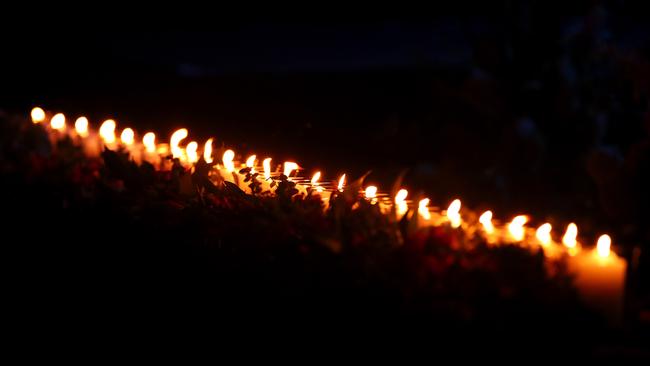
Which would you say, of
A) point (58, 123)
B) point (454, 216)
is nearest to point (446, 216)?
point (454, 216)

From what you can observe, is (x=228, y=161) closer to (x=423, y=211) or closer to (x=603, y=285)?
(x=423, y=211)

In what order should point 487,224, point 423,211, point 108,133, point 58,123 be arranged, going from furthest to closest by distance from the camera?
point 58,123 → point 108,133 → point 423,211 → point 487,224

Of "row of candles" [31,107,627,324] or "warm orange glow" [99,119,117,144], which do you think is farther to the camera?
"warm orange glow" [99,119,117,144]

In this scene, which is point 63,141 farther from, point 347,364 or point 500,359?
point 500,359

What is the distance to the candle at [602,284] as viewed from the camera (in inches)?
96.2

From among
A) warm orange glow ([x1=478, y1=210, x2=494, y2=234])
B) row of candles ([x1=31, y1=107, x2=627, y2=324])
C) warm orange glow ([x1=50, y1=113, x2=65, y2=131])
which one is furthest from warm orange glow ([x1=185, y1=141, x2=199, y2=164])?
warm orange glow ([x1=478, y1=210, x2=494, y2=234])

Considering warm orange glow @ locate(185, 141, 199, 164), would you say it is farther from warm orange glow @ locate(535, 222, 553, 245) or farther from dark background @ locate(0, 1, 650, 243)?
warm orange glow @ locate(535, 222, 553, 245)

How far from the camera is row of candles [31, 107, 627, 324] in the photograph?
2.46 metres

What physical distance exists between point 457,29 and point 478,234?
810 centimetres

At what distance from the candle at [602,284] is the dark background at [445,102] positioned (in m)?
2.66

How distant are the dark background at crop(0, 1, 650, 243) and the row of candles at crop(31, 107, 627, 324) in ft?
3.17

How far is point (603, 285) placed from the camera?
96.4 inches

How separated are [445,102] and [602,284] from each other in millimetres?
5493

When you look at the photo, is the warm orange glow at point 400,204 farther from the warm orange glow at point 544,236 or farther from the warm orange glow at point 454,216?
the warm orange glow at point 544,236
